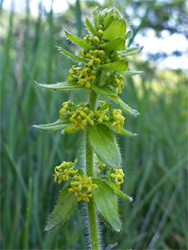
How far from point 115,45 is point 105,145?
0.41 metres

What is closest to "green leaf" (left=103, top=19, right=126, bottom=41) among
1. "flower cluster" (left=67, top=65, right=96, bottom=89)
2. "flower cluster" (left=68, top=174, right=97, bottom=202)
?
"flower cluster" (left=67, top=65, right=96, bottom=89)

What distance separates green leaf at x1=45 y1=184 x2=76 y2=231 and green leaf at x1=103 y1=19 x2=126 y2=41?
0.66m

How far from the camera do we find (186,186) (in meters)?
3.51

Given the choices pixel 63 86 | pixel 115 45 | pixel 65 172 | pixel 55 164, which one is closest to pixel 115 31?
pixel 115 45

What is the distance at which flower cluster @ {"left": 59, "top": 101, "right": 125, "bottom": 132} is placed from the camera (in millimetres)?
1205

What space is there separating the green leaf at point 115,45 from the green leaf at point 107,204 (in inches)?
22.0

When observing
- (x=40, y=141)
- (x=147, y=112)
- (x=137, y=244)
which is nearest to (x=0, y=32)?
(x=147, y=112)

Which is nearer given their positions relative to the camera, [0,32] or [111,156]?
[111,156]

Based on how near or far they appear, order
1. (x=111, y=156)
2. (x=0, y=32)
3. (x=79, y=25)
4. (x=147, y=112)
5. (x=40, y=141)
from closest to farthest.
Answer: (x=111, y=156)
(x=79, y=25)
(x=40, y=141)
(x=147, y=112)
(x=0, y=32)

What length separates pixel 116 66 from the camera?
1.18m

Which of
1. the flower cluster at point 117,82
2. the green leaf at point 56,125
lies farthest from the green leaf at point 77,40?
the green leaf at point 56,125

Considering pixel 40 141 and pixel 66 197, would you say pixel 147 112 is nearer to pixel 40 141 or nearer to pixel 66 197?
pixel 40 141

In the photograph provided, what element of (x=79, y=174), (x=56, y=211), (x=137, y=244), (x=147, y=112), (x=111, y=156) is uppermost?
(x=147, y=112)

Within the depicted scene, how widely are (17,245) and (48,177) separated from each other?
579 mm
